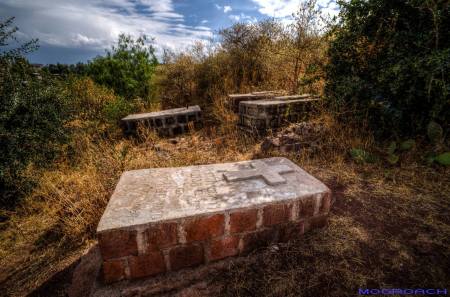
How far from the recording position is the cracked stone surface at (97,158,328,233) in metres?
1.30

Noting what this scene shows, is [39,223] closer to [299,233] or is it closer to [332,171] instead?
[299,233]

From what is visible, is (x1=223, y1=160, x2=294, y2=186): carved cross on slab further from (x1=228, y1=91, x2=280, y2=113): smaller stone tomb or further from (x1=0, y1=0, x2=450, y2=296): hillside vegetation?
(x1=228, y1=91, x2=280, y2=113): smaller stone tomb

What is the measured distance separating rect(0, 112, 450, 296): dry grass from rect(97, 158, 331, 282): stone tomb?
149 mm

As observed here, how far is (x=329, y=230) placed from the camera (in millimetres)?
1678

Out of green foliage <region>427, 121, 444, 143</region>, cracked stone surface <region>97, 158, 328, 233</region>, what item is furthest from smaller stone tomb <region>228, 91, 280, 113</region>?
cracked stone surface <region>97, 158, 328, 233</region>

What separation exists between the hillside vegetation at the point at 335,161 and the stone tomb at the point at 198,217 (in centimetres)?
15

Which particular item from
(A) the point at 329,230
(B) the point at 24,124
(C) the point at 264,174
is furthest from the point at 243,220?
(B) the point at 24,124

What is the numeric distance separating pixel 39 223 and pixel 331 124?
382cm

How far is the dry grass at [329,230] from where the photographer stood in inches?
51.6

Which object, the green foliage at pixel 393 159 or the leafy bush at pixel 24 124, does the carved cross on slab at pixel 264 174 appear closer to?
the green foliage at pixel 393 159

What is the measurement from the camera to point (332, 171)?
104 inches

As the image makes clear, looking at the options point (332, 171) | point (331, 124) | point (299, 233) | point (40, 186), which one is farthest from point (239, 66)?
point (299, 233)

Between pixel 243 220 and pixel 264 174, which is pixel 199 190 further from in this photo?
pixel 264 174

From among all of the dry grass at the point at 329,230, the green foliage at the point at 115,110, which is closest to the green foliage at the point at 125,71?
the green foliage at the point at 115,110
